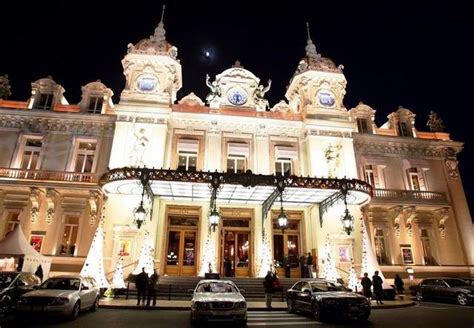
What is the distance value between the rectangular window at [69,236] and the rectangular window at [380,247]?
2016 cm

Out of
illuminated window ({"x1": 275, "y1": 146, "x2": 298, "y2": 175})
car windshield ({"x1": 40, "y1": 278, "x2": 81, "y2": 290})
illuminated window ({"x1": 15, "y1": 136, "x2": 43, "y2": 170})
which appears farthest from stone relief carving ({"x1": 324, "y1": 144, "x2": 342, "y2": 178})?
illuminated window ({"x1": 15, "y1": 136, "x2": 43, "y2": 170})

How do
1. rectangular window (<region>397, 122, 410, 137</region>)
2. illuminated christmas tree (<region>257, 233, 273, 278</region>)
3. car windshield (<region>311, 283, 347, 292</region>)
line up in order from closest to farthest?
car windshield (<region>311, 283, 347, 292</region>) < illuminated christmas tree (<region>257, 233, 273, 278</region>) < rectangular window (<region>397, 122, 410, 137</region>)

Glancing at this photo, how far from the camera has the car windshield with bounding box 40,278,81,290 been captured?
11180 mm

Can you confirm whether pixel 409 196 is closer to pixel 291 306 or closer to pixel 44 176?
pixel 291 306

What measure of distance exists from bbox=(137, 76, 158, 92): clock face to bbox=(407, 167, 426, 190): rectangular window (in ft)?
67.5

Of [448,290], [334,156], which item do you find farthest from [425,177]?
[448,290]

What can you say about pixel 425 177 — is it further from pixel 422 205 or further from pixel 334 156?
pixel 334 156

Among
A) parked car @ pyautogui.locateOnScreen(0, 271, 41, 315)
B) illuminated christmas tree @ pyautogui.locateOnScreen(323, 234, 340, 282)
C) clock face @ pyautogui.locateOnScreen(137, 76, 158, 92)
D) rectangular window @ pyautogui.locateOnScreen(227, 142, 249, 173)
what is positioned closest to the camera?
parked car @ pyautogui.locateOnScreen(0, 271, 41, 315)

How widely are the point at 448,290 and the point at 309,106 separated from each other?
14.5 m

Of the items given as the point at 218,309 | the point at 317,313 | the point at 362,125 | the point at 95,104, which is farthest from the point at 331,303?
the point at 95,104

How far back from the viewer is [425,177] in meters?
24.9

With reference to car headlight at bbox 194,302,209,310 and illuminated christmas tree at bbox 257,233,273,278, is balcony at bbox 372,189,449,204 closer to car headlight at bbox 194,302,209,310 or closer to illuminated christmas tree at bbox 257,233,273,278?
illuminated christmas tree at bbox 257,233,273,278

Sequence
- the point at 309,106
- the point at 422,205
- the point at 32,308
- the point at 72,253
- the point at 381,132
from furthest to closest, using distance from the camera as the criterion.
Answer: the point at 381,132 < the point at 309,106 < the point at 422,205 < the point at 72,253 < the point at 32,308

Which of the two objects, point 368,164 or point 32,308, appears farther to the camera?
point 368,164
